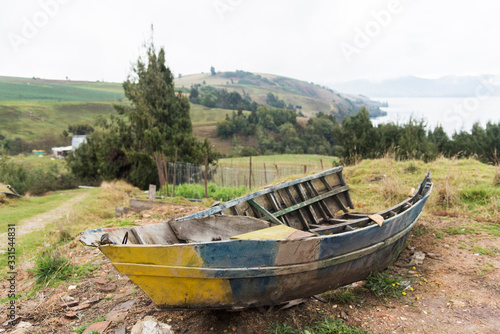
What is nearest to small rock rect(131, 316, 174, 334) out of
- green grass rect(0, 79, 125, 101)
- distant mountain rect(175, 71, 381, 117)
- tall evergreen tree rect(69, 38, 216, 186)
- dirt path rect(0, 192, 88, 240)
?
dirt path rect(0, 192, 88, 240)

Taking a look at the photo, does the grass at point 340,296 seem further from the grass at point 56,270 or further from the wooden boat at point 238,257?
the grass at point 56,270

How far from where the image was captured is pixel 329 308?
4.05m

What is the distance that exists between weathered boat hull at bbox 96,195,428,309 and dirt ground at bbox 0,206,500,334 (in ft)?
1.31

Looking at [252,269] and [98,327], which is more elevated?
[252,269]

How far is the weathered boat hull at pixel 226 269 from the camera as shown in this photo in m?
3.18

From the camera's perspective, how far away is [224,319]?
3.71 m

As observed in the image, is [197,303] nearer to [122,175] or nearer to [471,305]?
[471,305]

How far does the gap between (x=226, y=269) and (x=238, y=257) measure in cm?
17

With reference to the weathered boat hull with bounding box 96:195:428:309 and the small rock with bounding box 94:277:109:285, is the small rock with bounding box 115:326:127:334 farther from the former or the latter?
the small rock with bounding box 94:277:109:285

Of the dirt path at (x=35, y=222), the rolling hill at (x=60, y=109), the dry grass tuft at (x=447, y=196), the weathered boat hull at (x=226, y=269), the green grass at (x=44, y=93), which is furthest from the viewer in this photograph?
the green grass at (x=44, y=93)

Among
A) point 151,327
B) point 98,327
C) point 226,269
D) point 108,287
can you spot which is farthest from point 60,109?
point 226,269

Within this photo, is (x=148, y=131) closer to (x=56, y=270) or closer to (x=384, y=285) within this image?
(x=56, y=270)

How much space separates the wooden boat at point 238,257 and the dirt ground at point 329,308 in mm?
319

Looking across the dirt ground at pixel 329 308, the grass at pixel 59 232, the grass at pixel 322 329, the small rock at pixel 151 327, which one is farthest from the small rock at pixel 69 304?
the grass at pixel 322 329
